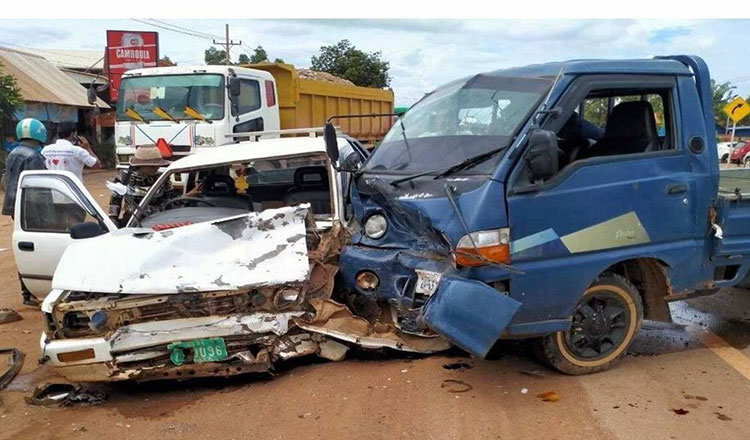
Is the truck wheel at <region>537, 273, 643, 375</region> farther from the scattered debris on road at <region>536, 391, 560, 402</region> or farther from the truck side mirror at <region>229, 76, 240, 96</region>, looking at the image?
the truck side mirror at <region>229, 76, 240, 96</region>

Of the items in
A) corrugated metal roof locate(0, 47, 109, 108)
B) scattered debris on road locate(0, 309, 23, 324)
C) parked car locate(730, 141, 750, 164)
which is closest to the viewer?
scattered debris on road locate(0, 309, 23, 324)

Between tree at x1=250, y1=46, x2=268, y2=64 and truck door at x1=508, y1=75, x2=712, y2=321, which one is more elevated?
tree at x1=250, y1=46, x2=268, y2=64

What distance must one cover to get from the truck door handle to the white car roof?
2622mm

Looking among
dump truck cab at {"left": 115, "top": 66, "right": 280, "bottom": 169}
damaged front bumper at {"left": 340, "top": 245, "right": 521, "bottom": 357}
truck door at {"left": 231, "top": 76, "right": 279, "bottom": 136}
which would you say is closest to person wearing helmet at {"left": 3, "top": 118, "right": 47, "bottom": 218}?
dump truck cab at {"left": 115, "top": 66, "right": 280, "bottom": 169}

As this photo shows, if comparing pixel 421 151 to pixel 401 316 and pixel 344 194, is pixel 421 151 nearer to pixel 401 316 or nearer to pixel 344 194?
pixel 344 194

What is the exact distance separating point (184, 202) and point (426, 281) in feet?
9.12

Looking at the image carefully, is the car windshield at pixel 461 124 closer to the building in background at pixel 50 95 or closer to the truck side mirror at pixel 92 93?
the truck side mirror at pixel 92 93

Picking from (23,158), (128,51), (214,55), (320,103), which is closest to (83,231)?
(23,158)

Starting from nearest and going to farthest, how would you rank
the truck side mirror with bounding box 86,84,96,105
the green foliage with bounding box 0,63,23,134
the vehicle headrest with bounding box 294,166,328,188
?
the vehicle headrest with bounding box 294,166,328,188, the truck side mirror with bounding box 86,84,96,105, the green foliage with bounding box 0,63,23,134

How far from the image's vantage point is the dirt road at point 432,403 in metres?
3.51

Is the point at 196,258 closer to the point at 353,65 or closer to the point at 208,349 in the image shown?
the point at 208,349

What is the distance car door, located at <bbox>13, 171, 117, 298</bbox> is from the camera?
538cm

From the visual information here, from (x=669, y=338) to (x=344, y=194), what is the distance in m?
2.89

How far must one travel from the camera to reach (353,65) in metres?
29.0
